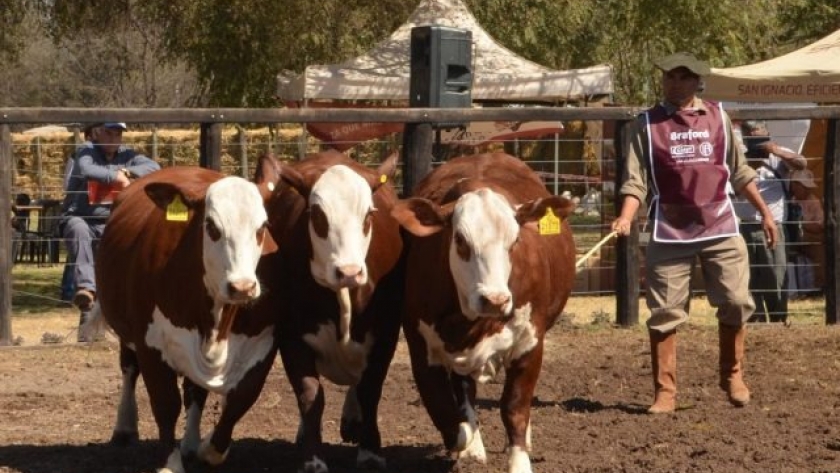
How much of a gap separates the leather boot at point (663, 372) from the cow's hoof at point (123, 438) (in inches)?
111

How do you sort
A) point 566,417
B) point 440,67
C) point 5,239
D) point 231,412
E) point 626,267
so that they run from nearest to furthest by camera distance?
point 231,412 < point 566,417 < point 5,239 < point 440,67 < point 626,267

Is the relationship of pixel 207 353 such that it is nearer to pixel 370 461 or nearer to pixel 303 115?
pixel 370 461

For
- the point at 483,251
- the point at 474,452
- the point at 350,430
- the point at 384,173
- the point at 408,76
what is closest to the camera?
the point at 483,251

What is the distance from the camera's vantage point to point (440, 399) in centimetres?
696

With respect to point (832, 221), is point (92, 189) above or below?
above

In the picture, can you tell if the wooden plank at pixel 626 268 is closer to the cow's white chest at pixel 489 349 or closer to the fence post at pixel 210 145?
the fence post at pixel 210 145

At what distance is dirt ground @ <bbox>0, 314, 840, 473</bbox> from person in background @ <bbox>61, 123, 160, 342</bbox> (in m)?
0.57

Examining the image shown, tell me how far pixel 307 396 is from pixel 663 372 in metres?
2.56

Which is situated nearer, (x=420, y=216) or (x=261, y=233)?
(x=261, y=233)

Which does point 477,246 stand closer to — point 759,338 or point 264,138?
point 759,338

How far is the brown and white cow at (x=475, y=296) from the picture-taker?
6621mm

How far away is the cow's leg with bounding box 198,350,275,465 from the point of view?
6.82 m

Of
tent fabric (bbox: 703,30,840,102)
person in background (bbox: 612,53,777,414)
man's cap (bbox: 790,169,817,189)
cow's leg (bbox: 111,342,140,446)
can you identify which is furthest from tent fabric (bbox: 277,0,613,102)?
cow's leg (bbox: 111,342,140,446)

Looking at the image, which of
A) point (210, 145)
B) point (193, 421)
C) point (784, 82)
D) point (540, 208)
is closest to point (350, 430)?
point (193, 421)
